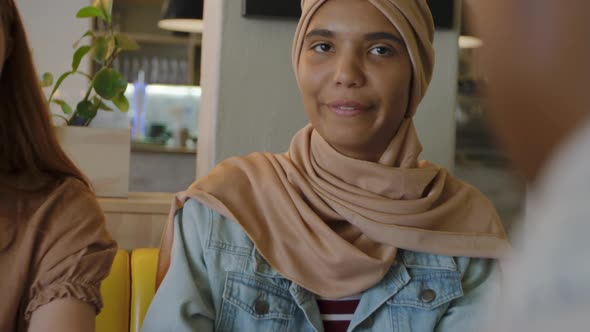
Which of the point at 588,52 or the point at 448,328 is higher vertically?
the point at 588,52

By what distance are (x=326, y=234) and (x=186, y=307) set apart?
11.9 inches

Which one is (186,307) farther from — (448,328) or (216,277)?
(448,328)

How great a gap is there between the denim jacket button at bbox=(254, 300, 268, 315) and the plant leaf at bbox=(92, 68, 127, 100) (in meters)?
0.94

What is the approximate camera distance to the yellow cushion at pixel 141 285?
190 cm

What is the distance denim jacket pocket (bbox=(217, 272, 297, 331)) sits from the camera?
1621 mm

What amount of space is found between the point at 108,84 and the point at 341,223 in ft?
2.97

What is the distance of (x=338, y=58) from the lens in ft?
5.54

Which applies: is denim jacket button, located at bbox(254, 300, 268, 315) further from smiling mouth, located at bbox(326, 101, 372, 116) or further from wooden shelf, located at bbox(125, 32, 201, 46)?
wooden shelf, located at bbox(125, 32, 201, 46)

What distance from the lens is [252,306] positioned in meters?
1.62

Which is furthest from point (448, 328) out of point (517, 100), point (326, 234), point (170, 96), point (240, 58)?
point (170, 96)

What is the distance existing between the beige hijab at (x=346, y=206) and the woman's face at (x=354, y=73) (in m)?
0.03

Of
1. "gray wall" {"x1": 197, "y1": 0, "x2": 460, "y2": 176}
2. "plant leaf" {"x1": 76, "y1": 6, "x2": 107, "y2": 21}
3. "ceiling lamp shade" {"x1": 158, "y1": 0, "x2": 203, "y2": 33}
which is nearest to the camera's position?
"gray wall" {"x1": 197, "y1": 0, "x2": 460, "y2": 176}

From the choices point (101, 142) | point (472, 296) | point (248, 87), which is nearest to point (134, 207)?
point (101, 142)

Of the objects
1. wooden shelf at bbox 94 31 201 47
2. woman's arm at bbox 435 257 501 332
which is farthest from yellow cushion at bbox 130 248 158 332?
wooden shelf at bbox 94 31 201 47
